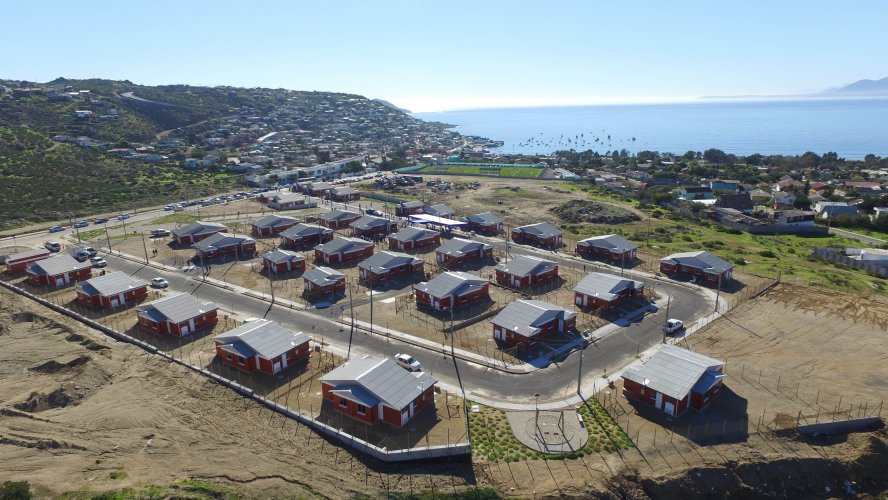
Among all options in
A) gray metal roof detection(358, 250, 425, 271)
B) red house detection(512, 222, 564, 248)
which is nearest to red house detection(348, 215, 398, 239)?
gray metal roof detection(358, 250, 425, 271)

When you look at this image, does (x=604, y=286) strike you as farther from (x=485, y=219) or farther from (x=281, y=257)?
(x=281, y=257)

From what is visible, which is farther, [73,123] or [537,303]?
[73,123]

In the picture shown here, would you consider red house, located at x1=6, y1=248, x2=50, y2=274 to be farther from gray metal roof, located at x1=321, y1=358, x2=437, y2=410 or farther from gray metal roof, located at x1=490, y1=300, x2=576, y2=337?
gray metal roof, located at x1=490, y1=300, x2=576, y2=337

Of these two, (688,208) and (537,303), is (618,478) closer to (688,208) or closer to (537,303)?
(537,303)

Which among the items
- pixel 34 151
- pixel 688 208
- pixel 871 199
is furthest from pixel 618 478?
pixel 34 151

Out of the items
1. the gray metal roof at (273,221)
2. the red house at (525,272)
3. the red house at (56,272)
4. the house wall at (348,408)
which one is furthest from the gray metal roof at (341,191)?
the house wall at (348,408)

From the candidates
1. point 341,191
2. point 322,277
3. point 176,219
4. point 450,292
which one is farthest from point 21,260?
point 341,191
